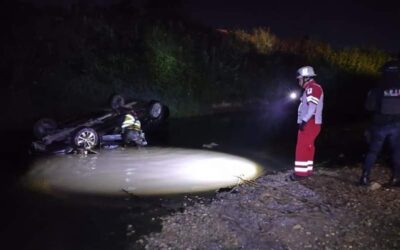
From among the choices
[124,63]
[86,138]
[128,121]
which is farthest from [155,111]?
[124,63]

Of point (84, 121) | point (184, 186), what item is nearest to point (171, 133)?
point (84, 121)

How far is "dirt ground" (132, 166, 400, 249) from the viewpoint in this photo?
573 centimetres

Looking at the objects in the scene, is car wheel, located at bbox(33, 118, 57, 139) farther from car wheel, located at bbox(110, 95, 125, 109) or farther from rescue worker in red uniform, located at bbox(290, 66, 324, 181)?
rescue worker in red uniform, located at bbox(290, 66, 324, 181)

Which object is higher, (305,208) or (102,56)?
(102,56)

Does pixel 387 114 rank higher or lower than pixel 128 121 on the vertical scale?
higher

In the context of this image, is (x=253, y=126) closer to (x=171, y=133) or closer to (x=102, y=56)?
(x=171, y=133)

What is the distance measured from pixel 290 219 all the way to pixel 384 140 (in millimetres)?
2614

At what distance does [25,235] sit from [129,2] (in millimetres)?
21502

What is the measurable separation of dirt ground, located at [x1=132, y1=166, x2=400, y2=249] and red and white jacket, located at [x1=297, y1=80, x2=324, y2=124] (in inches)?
49.2

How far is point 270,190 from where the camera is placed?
311 inches

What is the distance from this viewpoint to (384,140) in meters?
7.83

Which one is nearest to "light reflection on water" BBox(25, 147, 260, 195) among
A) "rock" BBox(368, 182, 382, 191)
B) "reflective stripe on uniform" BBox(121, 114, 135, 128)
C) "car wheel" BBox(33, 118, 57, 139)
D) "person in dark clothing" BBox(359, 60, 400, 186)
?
"reflective stripe on uniform" BBox(121, 114, 135, 128)

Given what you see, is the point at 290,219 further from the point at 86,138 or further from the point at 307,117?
the point at 86,138

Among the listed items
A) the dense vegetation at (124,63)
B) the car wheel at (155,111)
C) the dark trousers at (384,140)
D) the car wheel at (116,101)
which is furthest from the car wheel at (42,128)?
the dark trousers at (384,140)
